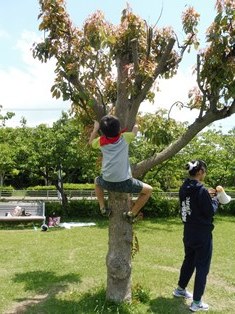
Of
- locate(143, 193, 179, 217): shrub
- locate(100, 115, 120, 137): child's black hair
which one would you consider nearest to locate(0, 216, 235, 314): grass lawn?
locate(100, 115, 120, 137): child's black hair

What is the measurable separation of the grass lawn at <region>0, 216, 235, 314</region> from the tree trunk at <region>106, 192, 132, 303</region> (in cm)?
21

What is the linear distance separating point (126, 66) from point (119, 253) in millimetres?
2753

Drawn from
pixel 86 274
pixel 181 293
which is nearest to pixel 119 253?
pixel 181 293

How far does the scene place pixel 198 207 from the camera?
18.5 feet

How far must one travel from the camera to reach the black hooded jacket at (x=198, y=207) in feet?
18.2

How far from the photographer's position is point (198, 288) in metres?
5.55

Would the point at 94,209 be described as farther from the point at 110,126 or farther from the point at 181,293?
the point at 110,126

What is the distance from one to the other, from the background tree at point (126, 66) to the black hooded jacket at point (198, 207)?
625 mm

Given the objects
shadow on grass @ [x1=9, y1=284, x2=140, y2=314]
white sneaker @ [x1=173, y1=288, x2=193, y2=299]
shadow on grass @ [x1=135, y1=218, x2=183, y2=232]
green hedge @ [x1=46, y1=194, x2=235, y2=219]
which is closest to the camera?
shadow on grass @ [x1=9, y1=284, x2=140, y2=314]

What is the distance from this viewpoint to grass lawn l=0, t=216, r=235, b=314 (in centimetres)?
575

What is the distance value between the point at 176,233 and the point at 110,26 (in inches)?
412

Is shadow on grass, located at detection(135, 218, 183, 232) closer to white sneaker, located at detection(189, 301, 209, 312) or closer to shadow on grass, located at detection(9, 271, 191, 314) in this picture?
shadow on grass, located at detection(9, 271, 191, 314)

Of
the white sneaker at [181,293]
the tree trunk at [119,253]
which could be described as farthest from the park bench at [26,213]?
the tree trunk at [119,253]

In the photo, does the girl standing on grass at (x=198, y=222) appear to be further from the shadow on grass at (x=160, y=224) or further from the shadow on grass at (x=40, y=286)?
the shadow on grass at (x=160, y=224)
